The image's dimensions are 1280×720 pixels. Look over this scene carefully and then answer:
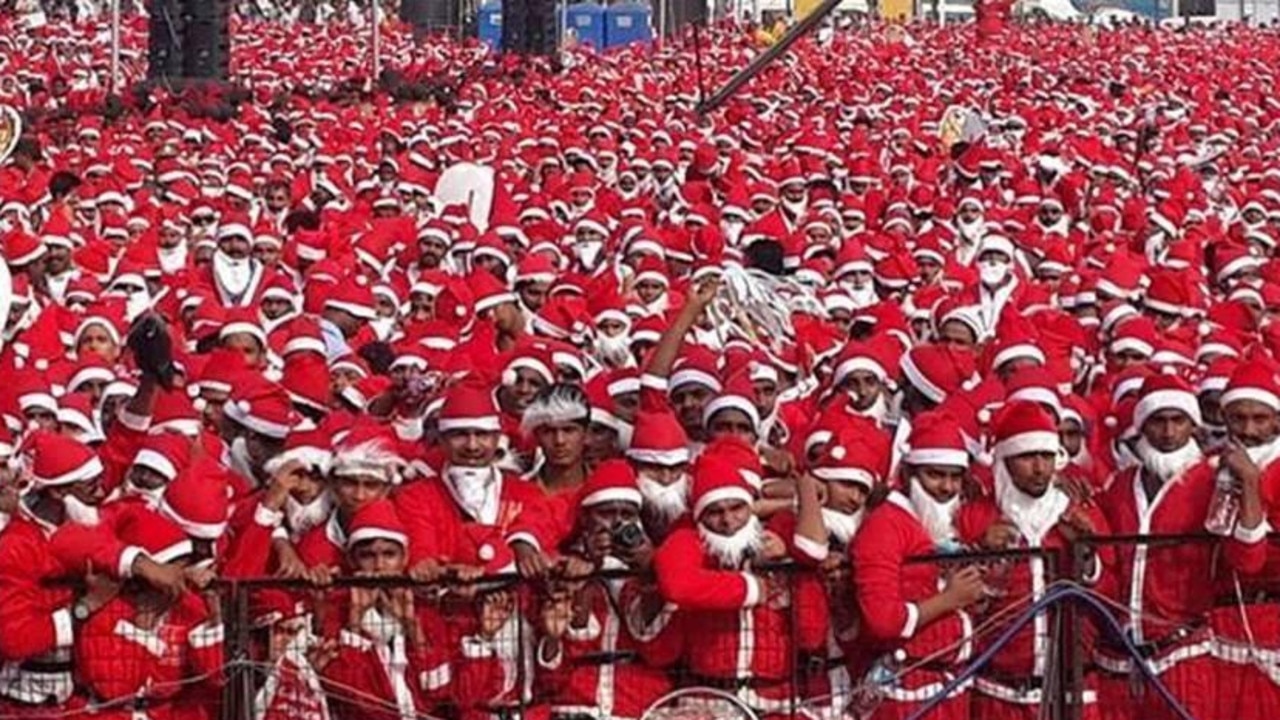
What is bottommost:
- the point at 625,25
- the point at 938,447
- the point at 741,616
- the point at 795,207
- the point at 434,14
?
the point at 625,25

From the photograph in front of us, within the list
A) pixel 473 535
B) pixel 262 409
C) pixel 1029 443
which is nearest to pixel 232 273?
pixel 262 409

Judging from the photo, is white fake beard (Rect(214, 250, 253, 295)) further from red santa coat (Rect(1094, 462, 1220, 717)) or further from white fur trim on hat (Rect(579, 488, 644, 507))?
red santa coat (Rect(1094, 462, 1220, 717))

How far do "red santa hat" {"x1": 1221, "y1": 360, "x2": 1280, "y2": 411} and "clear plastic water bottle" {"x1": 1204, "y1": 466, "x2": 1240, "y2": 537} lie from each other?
0.61 m

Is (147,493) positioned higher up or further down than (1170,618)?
higher up

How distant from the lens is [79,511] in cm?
809

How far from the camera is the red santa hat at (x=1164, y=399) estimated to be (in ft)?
28.4

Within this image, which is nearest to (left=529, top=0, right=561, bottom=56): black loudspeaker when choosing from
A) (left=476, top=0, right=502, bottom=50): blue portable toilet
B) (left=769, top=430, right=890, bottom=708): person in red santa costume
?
(left=476, top=0, right=502, bottom=50): blue portable toilet

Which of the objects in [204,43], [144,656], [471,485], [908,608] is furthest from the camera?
[204,43]

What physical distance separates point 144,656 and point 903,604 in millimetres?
2114

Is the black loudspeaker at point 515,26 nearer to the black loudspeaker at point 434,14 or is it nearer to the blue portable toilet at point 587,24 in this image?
the blue portable toilet at point 587,24

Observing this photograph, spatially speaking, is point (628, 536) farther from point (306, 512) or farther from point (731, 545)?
point (306, 512)

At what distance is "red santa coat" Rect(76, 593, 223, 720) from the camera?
24.9ft

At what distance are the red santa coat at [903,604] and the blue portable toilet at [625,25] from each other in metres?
46.0

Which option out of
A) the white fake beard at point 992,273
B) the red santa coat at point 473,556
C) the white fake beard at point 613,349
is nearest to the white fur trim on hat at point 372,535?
the red santa coat at point 473,556
